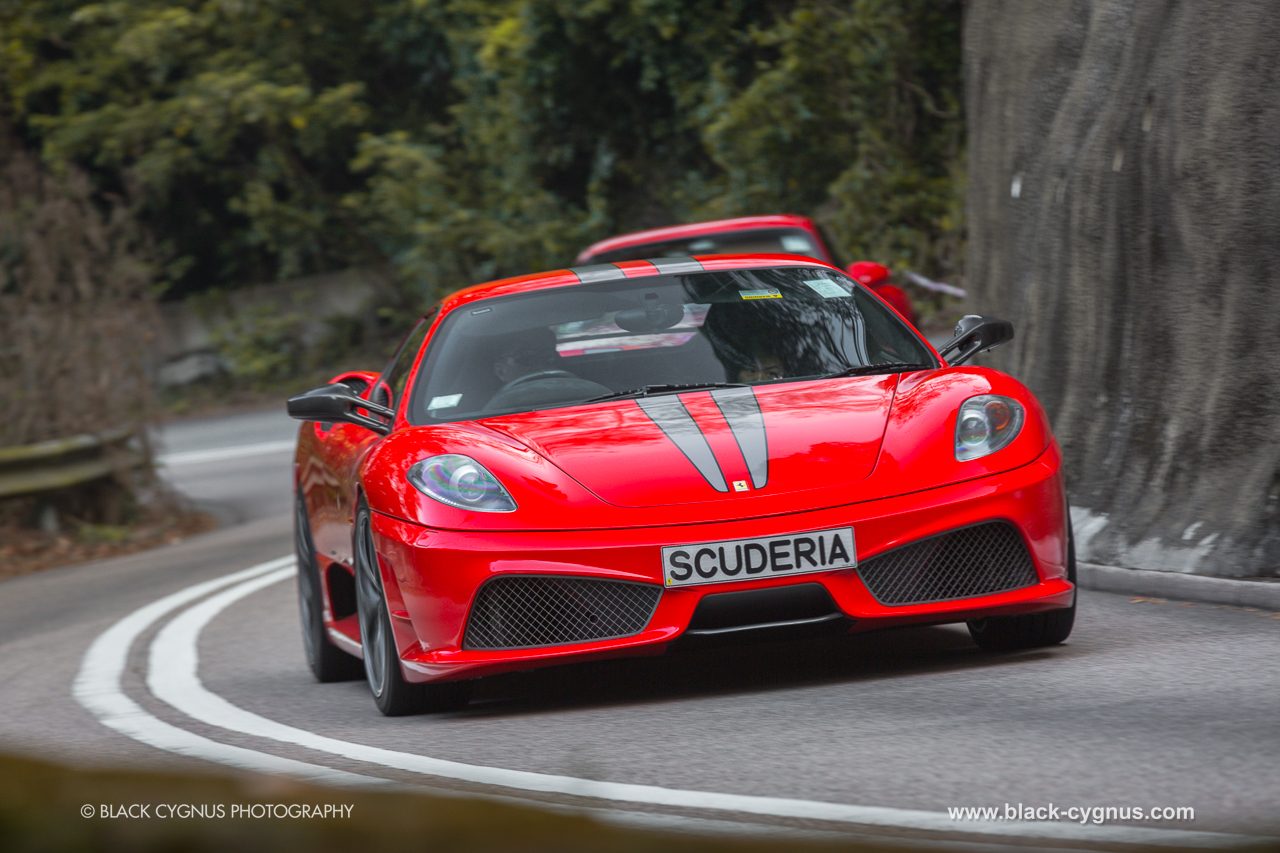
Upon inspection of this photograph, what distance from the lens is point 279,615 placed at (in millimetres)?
9719

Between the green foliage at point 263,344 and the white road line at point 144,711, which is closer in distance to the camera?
the white road line at point 144,711

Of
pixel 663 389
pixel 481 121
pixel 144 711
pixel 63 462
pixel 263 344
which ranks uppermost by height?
pixel 663 389

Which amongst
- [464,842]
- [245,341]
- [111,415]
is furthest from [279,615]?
[245,341]

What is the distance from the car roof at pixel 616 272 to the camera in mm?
7031

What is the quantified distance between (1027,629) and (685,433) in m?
1.25

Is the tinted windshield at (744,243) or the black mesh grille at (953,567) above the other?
the black mesh grille at (953,567)

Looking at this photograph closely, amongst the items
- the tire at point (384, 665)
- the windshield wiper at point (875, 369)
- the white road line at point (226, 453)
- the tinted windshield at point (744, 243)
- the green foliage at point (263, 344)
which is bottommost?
the green foliage at point (263, 344)

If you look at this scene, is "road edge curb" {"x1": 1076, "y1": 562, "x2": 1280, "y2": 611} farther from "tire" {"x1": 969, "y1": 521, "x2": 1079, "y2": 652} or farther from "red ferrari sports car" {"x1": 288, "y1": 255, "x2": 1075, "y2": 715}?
"red ferrari sports car" {"x1": 288, "y1": 255, "x2": 1075, "y2": 715}

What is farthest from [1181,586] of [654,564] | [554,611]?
[554,611]

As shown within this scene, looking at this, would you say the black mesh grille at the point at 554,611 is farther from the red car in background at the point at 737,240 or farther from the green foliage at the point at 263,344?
the green foliage at the point at 263,344

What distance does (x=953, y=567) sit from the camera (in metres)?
5.59

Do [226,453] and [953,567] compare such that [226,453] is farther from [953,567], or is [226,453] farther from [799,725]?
[799,725]

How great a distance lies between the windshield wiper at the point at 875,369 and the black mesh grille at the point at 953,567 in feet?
2.89

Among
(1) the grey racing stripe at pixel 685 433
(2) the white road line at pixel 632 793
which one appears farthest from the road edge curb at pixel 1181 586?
(2) the white road line at pixel 632 793
